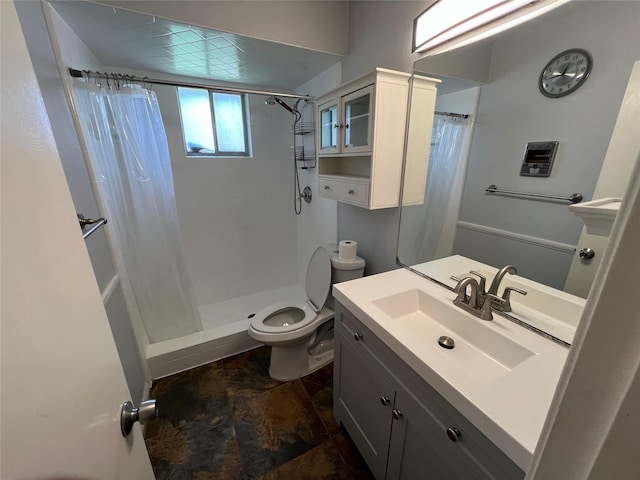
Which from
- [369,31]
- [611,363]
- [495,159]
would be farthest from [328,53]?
[611,363]

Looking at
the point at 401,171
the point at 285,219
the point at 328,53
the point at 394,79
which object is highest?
the point at 328,53

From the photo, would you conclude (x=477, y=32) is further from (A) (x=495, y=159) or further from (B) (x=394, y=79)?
(A) (x=495, y=159)

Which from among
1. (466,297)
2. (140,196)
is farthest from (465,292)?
(140,196)

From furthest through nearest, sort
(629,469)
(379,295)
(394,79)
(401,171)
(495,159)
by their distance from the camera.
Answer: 1. (401,171)
2. (394,79)
3. (379,295)
4. (495,159)
5. (629,469)

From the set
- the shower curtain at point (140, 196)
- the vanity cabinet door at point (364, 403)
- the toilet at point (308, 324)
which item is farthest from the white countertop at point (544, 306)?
the shower curtain at point (140, 196)

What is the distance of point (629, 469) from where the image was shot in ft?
0.72

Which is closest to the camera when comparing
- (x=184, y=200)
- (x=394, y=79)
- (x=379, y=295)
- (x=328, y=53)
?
(x=379, y=295)

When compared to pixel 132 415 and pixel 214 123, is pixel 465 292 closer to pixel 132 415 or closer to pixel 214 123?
pixel 132 415

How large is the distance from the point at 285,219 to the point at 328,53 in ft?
5.27

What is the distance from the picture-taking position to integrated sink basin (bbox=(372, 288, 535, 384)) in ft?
2.89

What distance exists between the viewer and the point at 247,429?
58.1 inches

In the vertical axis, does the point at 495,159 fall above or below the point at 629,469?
above

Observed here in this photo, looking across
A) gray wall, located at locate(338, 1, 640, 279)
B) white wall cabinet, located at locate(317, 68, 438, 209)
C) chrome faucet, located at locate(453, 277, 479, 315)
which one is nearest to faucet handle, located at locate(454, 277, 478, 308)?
chrome faucet, located at locate(453, 277, 479, 315)

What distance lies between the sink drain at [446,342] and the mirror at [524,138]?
0.98 feet
